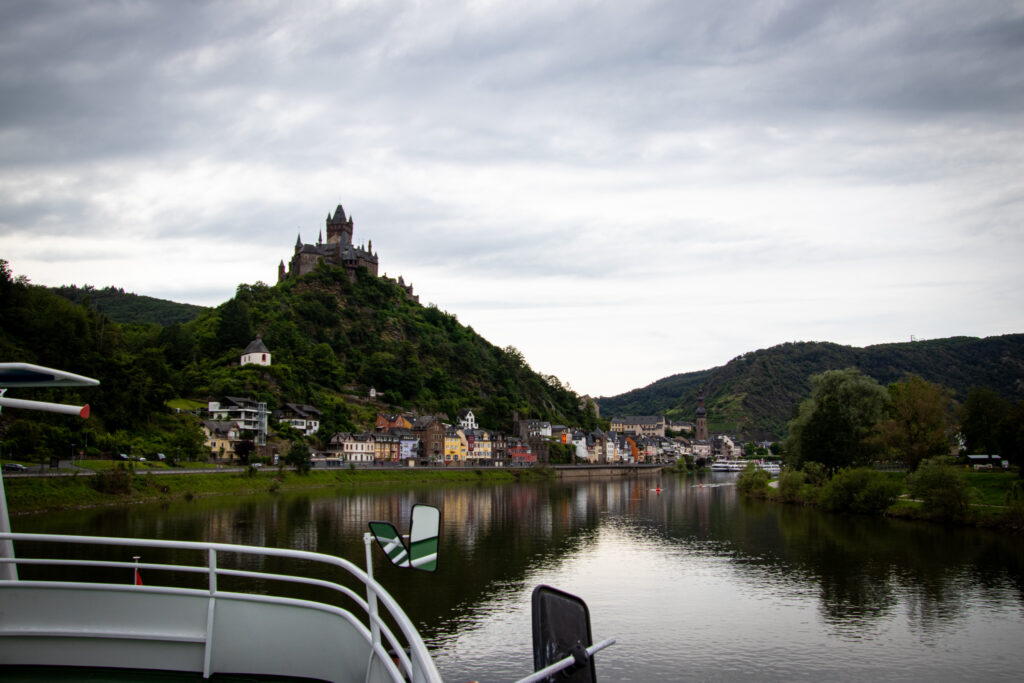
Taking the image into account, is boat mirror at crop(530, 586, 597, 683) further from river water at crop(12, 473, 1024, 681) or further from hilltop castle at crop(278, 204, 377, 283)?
hilltop castle at crop(278, 204, 377, 283)

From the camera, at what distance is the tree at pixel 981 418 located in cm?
6800

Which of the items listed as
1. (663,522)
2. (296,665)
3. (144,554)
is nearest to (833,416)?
(663,522)

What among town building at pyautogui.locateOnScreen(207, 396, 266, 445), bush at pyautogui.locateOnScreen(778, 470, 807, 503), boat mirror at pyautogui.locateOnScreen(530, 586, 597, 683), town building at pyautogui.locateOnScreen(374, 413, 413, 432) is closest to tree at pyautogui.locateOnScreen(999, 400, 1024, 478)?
bush at pyautogui.locateOnScreen(778, 470, 807, 503)

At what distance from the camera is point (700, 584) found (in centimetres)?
2930

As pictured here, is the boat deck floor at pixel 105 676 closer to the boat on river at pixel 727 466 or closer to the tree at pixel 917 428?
the tree at pixel 917 428

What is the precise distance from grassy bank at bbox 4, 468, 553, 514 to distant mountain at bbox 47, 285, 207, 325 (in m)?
105

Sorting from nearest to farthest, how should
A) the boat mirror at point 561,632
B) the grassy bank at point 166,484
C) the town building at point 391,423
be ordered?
the boat mirror at point 561,632 < the grassy bank at point 166,484 < the town building at point 391,423

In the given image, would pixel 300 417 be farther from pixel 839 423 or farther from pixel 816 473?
pixel 839 423

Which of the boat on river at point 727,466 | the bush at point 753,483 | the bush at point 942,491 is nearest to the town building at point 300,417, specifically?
the bush at point 753,483

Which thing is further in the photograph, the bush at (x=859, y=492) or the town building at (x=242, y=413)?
the town building at (x=242, y=413)

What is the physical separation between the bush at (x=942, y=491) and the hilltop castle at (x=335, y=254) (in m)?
119

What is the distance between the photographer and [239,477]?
67.4 meters

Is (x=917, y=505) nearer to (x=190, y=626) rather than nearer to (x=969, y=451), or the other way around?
(x=969, y=451)

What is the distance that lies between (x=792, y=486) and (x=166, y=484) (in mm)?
50790
